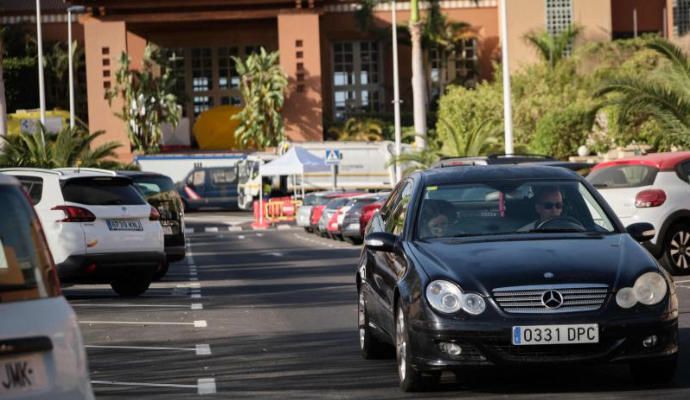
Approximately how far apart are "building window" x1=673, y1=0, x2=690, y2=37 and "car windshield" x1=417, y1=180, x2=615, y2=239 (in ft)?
245

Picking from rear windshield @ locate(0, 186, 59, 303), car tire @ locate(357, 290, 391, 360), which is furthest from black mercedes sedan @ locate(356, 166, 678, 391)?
rear windshield @ locate(0, 186, 59, 303)

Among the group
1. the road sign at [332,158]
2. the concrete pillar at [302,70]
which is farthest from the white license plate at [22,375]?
the concrete pillar at [302,70]

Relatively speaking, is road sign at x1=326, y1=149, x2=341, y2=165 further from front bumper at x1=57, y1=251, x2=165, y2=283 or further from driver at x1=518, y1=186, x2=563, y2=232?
driver at x1=518, y1=186, x2=563, y2=232

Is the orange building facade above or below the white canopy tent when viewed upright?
above

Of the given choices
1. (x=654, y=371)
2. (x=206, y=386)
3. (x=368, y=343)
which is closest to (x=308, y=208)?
(x=368, y=343)

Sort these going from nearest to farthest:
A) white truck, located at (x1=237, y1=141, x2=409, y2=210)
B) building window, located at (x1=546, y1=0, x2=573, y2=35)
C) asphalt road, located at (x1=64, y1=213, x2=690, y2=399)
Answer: asphalt road, located at (x1=64, y1=213, x2=690, y2=399)
white truck, located at (x1=237, y1=141, x2=409, y2=210)
building window, located at (x1=546, y1=0, x2=573, y2=35)

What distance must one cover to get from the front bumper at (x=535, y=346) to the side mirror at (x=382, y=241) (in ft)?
4.16

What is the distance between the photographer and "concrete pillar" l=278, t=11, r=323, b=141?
8431 cm

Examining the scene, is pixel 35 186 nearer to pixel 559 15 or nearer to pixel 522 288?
pixel 522 288

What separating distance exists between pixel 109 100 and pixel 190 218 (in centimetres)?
1824

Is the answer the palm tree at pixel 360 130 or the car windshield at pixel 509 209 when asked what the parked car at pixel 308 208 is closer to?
the palm tree at pixel 360 130

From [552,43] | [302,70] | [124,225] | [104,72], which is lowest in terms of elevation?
[124,225]

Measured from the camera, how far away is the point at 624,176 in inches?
859

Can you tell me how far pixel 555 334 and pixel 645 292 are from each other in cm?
69
